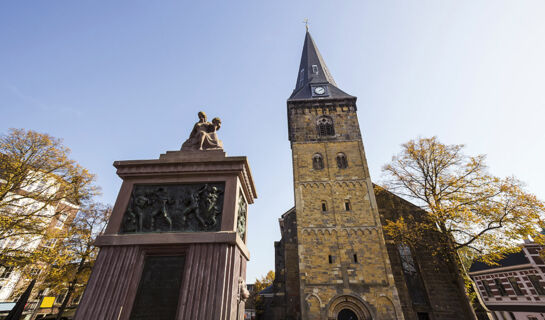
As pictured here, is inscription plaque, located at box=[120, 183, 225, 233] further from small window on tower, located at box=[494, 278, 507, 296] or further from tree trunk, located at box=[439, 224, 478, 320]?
small window on tower, located at box=[494, 278, 507, 296]

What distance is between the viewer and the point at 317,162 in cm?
2053

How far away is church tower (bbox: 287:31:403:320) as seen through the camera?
1467 centimetres

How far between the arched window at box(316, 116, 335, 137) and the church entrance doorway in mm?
13891

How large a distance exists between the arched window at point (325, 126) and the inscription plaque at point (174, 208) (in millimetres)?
18546

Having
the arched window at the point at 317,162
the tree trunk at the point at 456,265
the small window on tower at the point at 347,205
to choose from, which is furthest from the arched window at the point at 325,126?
the tree trunk at the point at 456,265

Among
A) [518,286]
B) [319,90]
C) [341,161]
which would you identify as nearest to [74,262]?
[341,161]

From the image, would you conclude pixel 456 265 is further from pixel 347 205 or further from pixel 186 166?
pixel 186 166

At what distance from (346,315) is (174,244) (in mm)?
14617

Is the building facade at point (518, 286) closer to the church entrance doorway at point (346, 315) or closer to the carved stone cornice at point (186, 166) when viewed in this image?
the church entrance doorway at point (346, 315)

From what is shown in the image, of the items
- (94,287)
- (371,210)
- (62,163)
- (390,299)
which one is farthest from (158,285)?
(371,210)

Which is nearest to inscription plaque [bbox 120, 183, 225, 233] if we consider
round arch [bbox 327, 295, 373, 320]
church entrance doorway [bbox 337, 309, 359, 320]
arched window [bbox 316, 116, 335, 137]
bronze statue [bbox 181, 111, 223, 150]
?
bronze statue [bbox 181, 111, 223, 150]

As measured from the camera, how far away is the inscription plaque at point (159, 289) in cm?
372

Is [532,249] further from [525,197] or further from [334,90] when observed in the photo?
[334,90]

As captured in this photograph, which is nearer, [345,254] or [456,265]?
[456,265]
